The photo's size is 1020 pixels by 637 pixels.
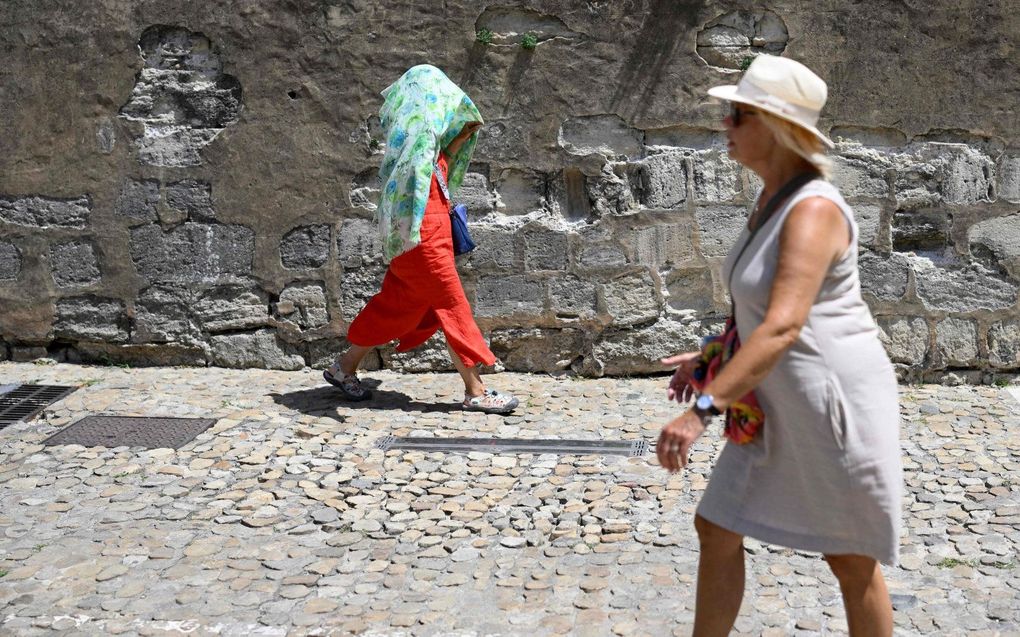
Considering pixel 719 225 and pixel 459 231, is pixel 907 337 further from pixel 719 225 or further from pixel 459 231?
pixel 459 231

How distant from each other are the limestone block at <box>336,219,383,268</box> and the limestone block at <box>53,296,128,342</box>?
105 centimetres

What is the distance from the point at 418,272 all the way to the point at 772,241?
2.82 metres

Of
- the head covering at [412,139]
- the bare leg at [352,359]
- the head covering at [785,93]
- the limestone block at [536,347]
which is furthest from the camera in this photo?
the limestone block at [536,347]

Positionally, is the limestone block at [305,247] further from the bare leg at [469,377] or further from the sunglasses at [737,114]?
the sunglasses at [737,114]

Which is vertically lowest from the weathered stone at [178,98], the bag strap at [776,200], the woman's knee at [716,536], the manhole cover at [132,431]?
the manhole cover at [132,431]

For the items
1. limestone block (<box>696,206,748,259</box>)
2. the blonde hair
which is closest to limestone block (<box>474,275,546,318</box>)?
limestone block (<box>696,206,748,259</box>)

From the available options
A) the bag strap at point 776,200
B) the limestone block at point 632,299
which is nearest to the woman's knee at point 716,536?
the bag strap at point 776,200

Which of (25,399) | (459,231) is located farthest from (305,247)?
(25,399)

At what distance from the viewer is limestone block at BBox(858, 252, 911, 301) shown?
5.39m

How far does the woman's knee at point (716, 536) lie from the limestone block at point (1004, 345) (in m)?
3.51

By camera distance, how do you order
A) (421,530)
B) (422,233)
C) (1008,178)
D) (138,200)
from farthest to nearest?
(138,200)
(1008,178)
(422,233)
(421,530)

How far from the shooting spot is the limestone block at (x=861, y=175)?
5348mm

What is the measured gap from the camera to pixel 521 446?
4504 millimetres

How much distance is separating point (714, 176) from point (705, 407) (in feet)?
11.1
